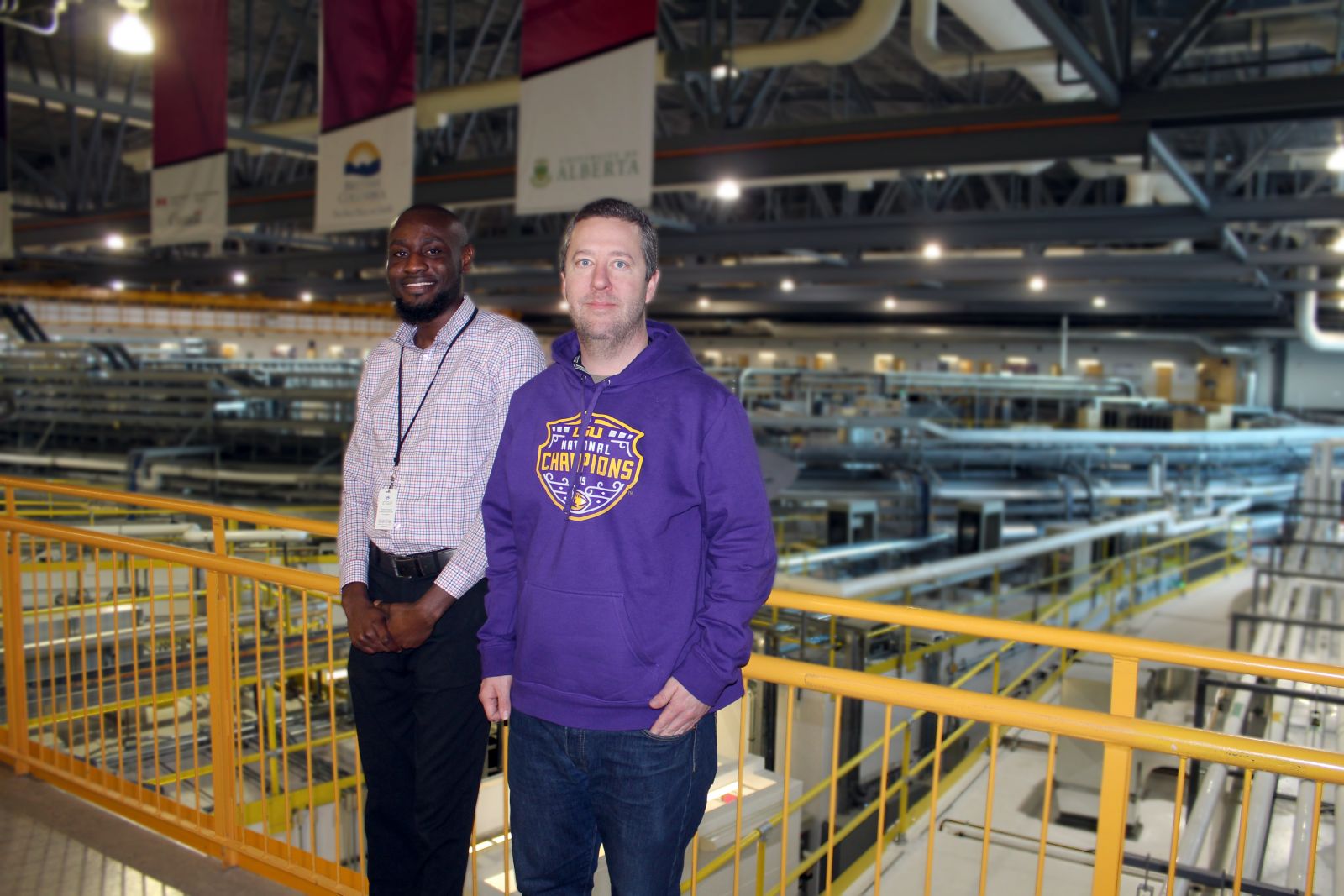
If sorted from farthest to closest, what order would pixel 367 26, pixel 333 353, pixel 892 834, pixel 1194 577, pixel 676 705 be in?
1. pixel 333 353
2. pixel 1194 577
3. pixel 367 26
4. pixel 892 834
5. pixel 676 705

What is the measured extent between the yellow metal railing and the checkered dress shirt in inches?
28.6

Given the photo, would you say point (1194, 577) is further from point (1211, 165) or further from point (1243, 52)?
point (1243, 52)

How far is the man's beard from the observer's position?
8.20 feet

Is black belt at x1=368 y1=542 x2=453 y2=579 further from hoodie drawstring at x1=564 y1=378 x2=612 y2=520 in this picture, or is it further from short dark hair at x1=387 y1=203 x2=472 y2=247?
short dark hair at x1=387 y1=203 x2=472 y2=247

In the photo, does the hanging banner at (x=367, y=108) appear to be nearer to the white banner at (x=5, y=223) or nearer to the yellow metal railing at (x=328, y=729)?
the yellow metal railing at (x=328, y=729)

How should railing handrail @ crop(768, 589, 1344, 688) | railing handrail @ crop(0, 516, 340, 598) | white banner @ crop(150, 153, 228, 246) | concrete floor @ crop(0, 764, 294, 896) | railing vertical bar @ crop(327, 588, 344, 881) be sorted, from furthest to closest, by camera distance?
1. white banner @ crop(150, 153, 228, 246)
2. concrete floor @ crop(0, 764, 294, 896)
3. railing handrail @ crop(0, 516, 340, 598)
4. railing vertical bar @ crop(327, 588, 344, 881)
5. railing handrail @ crop(768, 589, 1344, 688)

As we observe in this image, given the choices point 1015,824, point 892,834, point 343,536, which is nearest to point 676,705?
point 343,536

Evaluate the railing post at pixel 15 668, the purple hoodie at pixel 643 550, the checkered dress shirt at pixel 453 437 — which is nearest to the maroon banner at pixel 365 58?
the railing post at pixel 15 668

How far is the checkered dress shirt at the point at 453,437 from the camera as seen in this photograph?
2.43m

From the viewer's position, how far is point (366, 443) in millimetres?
2613

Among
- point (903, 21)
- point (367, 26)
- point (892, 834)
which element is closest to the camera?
point (892, 834)

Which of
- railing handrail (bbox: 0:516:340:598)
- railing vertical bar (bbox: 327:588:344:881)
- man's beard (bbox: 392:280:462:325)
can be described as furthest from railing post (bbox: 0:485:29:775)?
man's beard (bbox: 392:280:462:325)

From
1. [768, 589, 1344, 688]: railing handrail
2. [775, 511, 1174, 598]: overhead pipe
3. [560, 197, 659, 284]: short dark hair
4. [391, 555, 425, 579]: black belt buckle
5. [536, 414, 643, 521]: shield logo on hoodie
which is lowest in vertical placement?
[775, 511, 1174, 598]: overhead pipe

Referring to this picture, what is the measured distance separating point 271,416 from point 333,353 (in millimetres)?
20867
